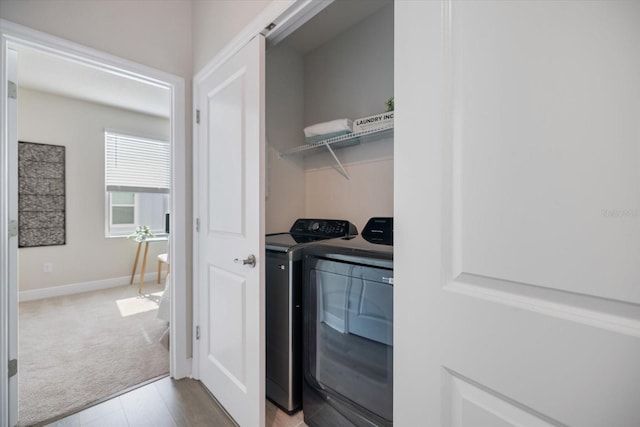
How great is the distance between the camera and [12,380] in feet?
4.74

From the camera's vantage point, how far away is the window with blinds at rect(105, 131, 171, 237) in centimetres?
418

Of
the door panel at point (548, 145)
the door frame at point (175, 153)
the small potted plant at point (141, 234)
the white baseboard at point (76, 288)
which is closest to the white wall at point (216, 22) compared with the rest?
the door frame at point (175, 153)

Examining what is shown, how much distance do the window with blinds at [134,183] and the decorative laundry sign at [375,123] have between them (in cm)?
401

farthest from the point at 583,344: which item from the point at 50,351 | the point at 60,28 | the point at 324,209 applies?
the point at 50,351

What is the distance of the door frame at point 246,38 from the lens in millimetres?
1188

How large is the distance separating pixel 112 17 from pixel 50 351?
2.58 metres

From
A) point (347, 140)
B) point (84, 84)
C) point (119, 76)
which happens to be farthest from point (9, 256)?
point (84, 84)

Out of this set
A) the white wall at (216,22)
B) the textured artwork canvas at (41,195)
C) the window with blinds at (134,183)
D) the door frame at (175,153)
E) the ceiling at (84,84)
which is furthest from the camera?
Answer: the window with blinds at (134,183)

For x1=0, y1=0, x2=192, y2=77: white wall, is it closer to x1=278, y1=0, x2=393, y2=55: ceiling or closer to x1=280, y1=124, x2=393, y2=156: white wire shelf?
x1=278, y1=0, x2=393, y2=55: ceiling

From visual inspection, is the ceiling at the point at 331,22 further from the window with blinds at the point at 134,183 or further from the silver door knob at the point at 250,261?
the window with blinds at the point at 134,183

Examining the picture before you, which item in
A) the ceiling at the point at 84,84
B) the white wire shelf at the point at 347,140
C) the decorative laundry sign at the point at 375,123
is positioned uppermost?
the ceiling at the point at 84,84

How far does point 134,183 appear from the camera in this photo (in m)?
4.38

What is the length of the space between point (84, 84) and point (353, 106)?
338 centimetres

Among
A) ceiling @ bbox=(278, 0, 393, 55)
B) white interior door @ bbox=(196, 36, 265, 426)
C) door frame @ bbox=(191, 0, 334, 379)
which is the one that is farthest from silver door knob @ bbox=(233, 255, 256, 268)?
ceiling @ bbox=(278, 0, 393, 55)
